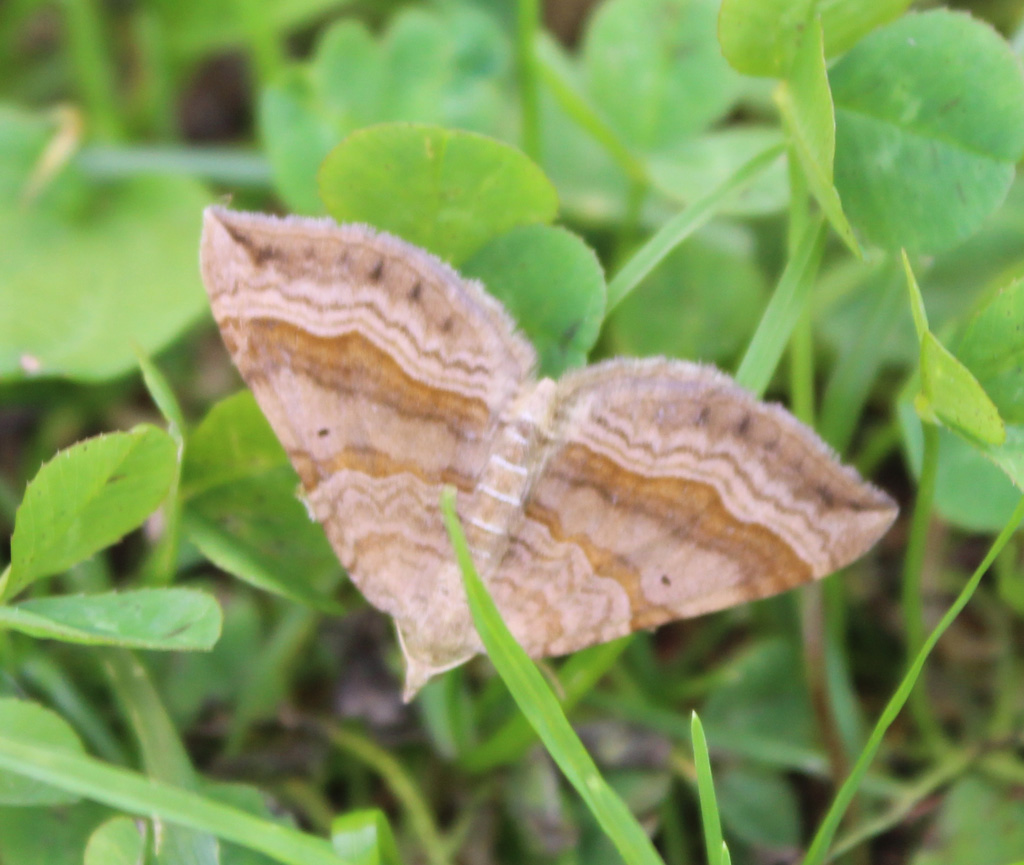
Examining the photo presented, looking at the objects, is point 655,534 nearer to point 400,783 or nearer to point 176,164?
point 400,783

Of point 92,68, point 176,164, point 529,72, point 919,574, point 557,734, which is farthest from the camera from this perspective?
point 92,68

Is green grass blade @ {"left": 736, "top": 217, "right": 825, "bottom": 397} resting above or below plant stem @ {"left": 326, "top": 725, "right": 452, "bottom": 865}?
above

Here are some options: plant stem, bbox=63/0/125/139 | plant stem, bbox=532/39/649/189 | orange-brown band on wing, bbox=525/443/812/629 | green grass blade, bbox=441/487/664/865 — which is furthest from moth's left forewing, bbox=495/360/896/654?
plant stem, bbox=63/0/125/139

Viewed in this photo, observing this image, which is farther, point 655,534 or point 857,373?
point 857,373

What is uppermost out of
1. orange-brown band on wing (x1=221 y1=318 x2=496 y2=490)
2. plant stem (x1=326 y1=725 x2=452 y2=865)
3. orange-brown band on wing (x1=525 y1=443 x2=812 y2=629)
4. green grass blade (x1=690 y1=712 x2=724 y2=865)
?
orange-brown band on wing (x1=221 y1=318 x2=496 y2=490)

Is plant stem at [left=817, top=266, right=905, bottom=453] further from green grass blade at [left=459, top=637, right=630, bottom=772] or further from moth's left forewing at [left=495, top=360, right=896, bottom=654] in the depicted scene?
green grass blade at [left=459, top=637, right=630, bottom=772]

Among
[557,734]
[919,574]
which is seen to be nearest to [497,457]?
[557,734]

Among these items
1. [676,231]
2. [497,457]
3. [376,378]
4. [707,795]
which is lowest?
[707,795]
